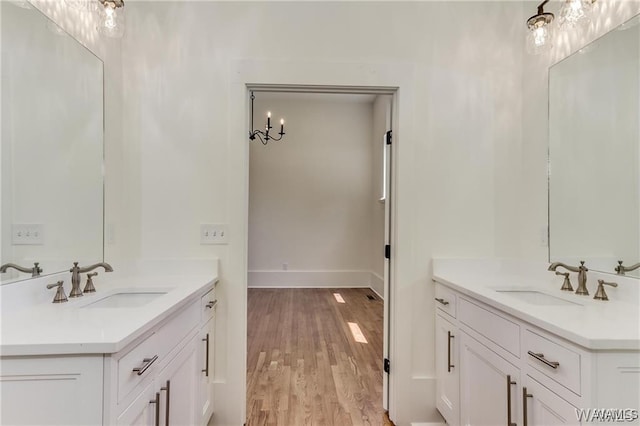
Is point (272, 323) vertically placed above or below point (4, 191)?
below

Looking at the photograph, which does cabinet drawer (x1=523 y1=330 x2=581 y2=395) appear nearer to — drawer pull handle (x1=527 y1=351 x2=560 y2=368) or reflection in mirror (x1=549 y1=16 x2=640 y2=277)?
drawer pull handle (x1=527 y1=351 x2=560 y2=368)

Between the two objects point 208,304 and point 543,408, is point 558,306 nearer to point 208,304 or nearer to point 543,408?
point 543,408

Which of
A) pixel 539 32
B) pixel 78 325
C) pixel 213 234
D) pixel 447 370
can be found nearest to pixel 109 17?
pixel 213 234

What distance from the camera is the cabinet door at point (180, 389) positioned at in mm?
1229

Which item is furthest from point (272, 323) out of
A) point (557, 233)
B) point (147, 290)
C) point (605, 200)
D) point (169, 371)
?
point (605, 200)

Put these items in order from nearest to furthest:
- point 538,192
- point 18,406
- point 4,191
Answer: point 18,406
point 4,191
point 538,192

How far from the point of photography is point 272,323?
3.75 metres

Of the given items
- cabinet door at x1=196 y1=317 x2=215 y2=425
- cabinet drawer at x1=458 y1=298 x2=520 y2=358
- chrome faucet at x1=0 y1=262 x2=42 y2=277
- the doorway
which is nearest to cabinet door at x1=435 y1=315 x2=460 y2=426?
cabinet drawer at x1=458 y1=298 x2=520 y2=358

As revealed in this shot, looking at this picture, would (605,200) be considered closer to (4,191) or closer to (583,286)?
(583,286)

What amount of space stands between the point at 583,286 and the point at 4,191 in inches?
96.8

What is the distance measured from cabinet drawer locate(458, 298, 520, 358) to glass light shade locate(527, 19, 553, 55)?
1429 millimetres

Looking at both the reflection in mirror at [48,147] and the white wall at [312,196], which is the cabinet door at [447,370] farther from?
the white wall at [312,196]

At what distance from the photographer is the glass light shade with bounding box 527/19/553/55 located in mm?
1740

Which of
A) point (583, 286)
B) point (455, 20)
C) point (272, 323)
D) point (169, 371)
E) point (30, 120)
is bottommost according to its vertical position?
point (272, 323)
